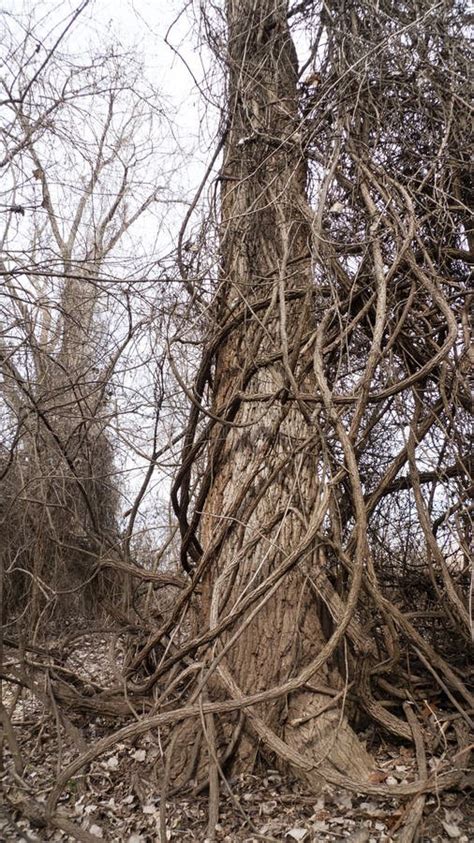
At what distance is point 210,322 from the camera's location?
106 inches

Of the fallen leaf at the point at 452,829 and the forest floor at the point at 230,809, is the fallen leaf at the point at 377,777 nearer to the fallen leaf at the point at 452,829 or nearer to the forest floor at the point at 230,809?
the forest floor at the point at 230,809

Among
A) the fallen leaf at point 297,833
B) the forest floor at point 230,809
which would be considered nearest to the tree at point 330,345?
the forest floor at point 230,809

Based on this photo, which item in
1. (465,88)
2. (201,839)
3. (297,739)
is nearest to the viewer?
(201,839)

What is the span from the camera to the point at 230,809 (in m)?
1.97

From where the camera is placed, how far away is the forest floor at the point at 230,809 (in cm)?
181

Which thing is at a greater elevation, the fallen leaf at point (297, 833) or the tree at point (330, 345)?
the tree at point (330, 345)

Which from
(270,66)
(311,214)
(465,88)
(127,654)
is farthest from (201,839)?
(270,66)

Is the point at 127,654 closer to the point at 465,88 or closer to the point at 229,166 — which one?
the point at 229,166

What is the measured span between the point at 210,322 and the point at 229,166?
29.6 inches

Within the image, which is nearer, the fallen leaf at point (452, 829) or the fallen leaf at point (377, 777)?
the fallen leaf at point (452, 829)

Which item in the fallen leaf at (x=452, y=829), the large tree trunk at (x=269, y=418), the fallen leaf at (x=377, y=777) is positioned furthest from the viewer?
the large tree trunk at (x=269, y=418)

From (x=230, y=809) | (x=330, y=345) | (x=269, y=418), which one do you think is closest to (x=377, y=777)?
(x=230, y=809)

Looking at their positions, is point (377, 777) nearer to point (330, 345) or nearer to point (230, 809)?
point (230, 809)

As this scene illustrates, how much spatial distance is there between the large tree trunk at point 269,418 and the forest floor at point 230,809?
0.12m
